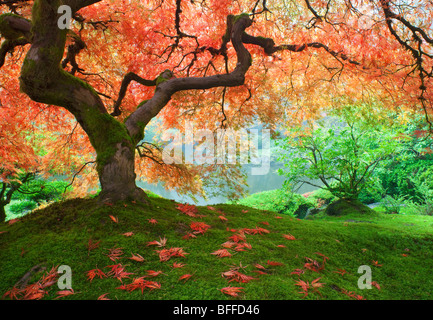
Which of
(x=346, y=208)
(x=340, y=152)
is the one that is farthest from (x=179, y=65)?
(x=346, y=208)

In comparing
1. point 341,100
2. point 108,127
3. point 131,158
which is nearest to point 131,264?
point 131,158

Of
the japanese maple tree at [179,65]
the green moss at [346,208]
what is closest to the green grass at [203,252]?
the japanese maple tree at [179,65]

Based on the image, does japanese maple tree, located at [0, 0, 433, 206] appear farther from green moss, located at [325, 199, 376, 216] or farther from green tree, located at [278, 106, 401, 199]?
green moss, located at [325, 199, 376, 216]

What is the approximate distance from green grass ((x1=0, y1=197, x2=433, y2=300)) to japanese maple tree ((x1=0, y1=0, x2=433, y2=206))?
0.47m

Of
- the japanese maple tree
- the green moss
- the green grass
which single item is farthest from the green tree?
the green grass

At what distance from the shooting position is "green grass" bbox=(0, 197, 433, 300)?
146 centimetres

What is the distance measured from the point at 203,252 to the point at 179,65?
3.83m

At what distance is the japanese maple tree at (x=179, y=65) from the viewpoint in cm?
255

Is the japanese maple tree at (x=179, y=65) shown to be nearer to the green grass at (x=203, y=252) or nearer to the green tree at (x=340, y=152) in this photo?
the green grass at (x=203, y=252)

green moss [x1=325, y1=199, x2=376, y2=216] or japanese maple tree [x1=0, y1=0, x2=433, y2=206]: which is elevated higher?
japanese maple tree [x1=0, y1=0, x2=433, y2=206]

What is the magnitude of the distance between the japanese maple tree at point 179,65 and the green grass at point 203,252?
465mm

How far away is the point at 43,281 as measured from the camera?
146cm
